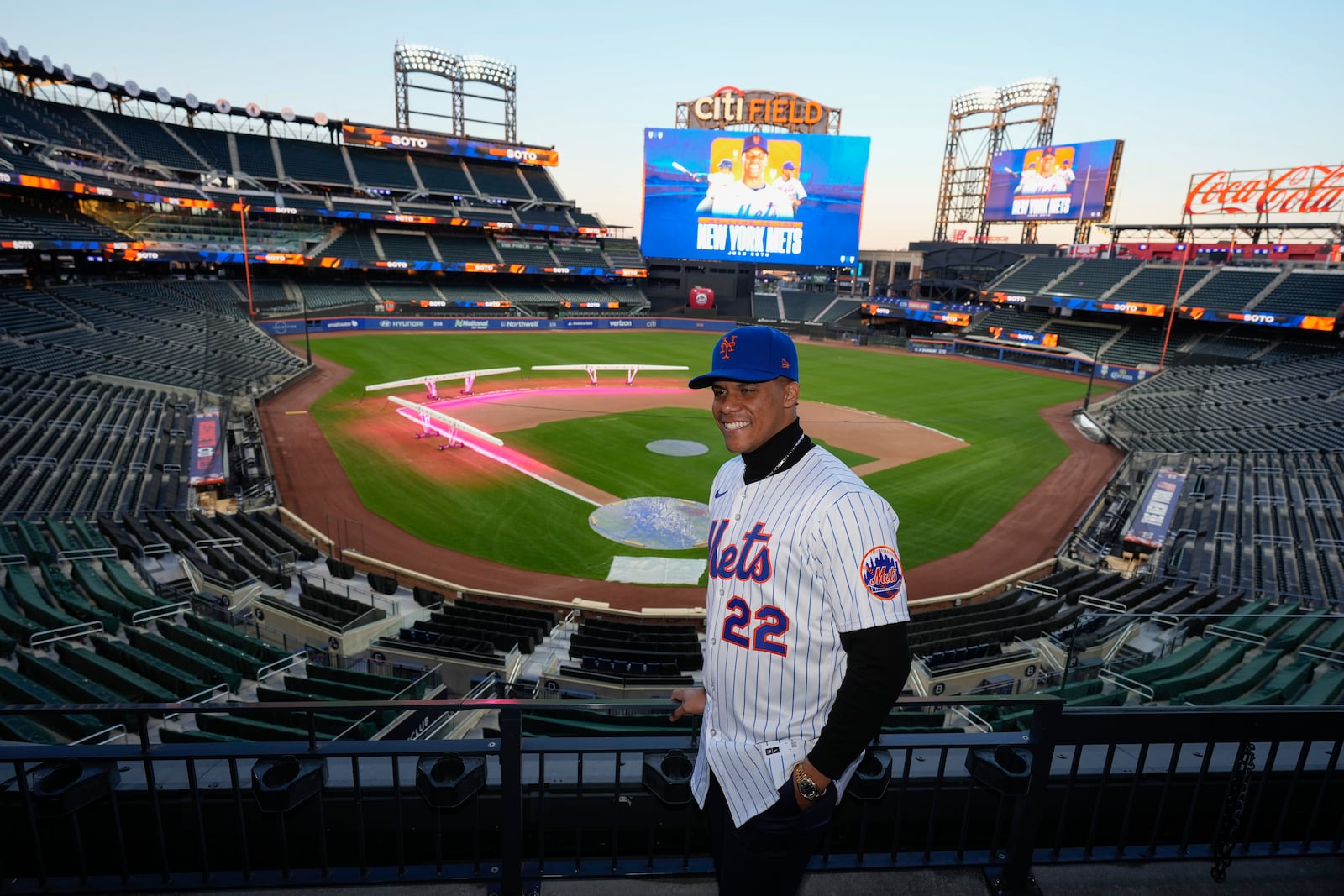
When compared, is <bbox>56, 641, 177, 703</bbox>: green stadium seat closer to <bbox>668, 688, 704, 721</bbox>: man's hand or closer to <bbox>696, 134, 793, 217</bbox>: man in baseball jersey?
<bbox>668, 688, 704, 721</bbox>: man's hand

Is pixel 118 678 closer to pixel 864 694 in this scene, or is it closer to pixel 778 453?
pixel 778 453

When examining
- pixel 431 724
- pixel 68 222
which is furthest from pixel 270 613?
pixel 68 222

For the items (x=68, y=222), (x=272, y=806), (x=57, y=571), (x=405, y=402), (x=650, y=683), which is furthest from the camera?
(x=68, y=222)

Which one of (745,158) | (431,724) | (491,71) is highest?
(491,71)

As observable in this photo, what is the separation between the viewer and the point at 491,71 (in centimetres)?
7694

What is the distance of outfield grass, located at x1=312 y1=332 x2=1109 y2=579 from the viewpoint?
1947 cm

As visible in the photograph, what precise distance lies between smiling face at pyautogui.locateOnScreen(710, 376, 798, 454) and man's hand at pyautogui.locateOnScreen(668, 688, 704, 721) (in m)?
1.32

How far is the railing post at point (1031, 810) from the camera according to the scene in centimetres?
380

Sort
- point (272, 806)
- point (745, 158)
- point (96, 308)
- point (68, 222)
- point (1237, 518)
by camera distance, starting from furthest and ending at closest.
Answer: point (745, 158) → point (68, 222) → point (96, 308) → point (1237, 518) → point (272, 806)

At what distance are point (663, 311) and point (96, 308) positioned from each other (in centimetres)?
4969

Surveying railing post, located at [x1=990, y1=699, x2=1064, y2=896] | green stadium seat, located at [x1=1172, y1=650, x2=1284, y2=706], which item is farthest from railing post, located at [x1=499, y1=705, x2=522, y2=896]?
green stadium seat, located at [x1=1172, y1=650, x2=1284, y2=706]

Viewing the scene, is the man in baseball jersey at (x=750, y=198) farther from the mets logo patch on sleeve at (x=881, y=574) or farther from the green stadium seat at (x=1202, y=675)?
the mets logo patch on sleeve at (x=881, y=574)

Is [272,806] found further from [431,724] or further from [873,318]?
[873,318]

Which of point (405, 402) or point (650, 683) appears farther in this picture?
point (405, 402)
